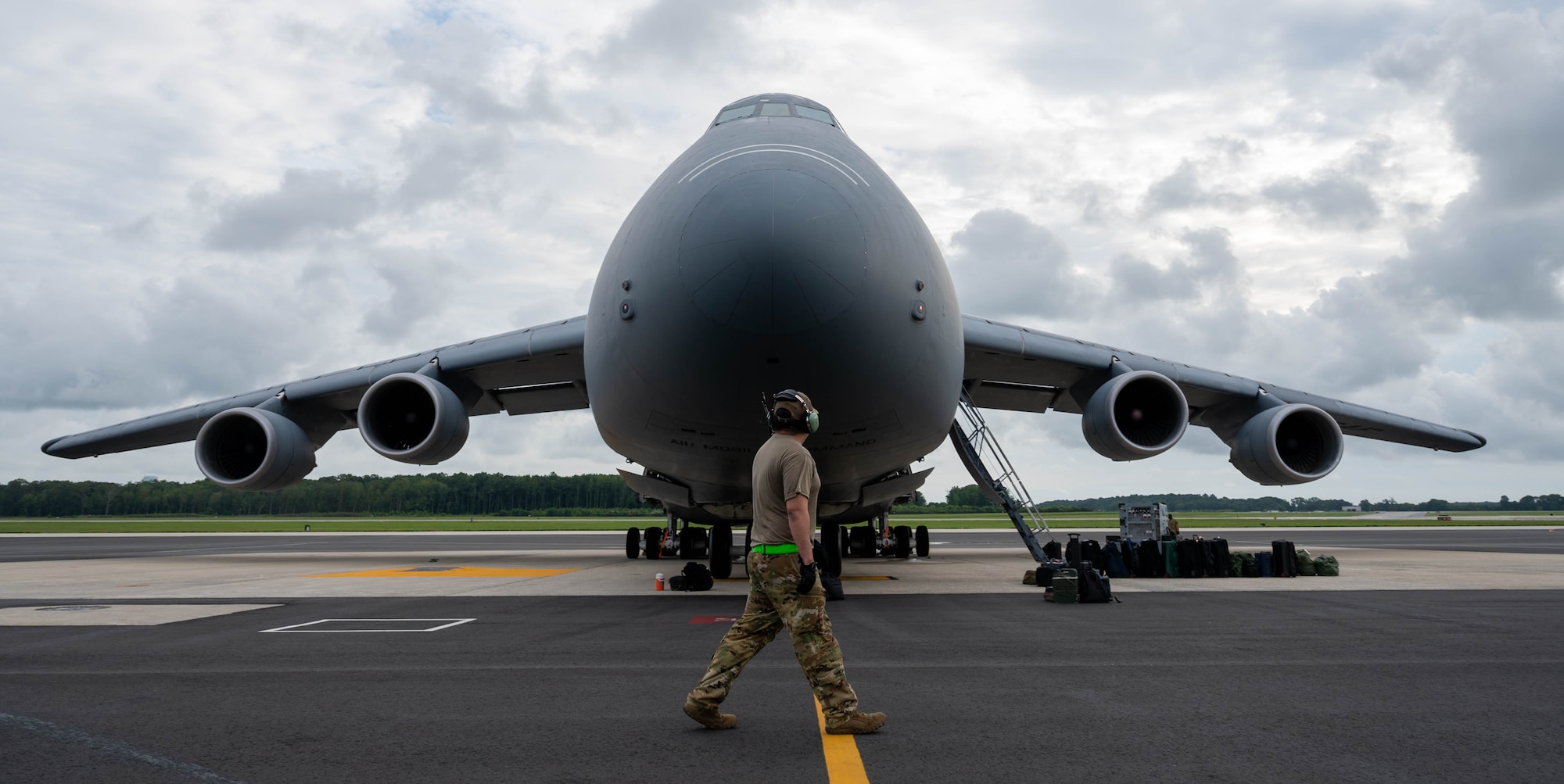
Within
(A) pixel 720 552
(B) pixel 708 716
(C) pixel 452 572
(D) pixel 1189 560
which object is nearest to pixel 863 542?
(D) pixel 1189 560

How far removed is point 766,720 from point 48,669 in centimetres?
415

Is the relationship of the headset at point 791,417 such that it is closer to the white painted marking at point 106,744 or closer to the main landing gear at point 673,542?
the white painted marking at point 106,744

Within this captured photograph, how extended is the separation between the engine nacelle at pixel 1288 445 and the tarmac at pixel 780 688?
3.31 m

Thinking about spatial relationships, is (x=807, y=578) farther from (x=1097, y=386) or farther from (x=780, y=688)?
(x=1097, y=386)

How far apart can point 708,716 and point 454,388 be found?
416 inches

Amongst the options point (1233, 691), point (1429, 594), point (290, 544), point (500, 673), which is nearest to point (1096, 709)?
point (1233, 691)

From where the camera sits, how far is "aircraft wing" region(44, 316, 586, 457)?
12.1 meters

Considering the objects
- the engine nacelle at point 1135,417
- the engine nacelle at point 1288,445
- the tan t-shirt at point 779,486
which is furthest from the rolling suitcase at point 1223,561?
the tan t-shirt at point 779,486

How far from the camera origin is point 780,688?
15.5 feet

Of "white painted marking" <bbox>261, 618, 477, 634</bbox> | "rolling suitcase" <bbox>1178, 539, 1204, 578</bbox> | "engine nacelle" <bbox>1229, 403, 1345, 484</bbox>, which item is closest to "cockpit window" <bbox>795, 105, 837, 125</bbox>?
"white painted marking" <bbox>261, 618, 477, 634</bbox>

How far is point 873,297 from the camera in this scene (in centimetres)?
655

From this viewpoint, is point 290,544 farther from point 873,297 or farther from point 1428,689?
point 1428,689

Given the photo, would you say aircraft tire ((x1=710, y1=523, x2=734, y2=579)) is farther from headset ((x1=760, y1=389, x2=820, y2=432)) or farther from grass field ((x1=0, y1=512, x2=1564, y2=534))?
grass field ((x1=0, y1=512, x2=1564, y2=534))

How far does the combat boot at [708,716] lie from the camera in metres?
3.69
